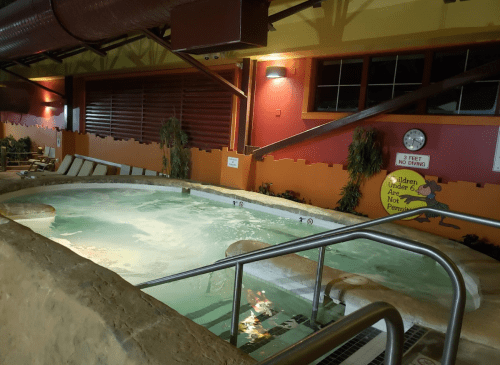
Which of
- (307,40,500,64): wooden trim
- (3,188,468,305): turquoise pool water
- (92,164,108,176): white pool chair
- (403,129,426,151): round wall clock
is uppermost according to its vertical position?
(307,40,500,64): wooden trim

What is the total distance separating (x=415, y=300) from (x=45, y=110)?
16297 millimetres

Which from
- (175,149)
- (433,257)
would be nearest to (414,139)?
(433,257)

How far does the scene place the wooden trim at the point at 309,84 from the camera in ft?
24.2

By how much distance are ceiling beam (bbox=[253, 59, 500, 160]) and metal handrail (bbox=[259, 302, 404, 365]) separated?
5573mm

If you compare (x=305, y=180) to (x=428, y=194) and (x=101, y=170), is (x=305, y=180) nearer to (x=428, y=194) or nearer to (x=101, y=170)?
(x=428, y=194)

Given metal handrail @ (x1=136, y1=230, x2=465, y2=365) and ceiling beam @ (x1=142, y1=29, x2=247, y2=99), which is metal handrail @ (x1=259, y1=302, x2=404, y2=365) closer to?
metal handrail @ (x1=136, y1=230, x2=465, y2=365)

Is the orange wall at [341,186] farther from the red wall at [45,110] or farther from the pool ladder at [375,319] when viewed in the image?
the red wall at [45,110]

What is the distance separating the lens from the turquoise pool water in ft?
14.5

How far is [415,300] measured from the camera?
292 centimetres

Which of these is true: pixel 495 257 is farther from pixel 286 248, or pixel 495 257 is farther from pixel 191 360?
pixel 191 360

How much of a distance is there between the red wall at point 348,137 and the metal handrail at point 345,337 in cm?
580

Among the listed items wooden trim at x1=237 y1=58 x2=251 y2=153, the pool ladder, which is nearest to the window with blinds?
wooden trim at x1=237 y1=58 x2=251 y2=153

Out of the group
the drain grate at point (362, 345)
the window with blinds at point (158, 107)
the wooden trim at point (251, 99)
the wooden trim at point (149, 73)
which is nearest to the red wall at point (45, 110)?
the window with blinds at point (158, 107)

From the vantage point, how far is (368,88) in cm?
686
